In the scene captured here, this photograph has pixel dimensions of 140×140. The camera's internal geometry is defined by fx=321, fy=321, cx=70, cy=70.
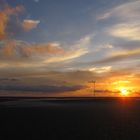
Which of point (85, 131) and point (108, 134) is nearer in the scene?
point (108, 134)

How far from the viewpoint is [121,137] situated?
33.3 m

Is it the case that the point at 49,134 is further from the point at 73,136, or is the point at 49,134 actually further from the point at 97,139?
the point at 97,139

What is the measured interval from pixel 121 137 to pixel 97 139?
2.82 meters

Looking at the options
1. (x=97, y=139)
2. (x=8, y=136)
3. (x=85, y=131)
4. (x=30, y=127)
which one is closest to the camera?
(x=97, y=139)

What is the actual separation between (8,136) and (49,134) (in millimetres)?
4502

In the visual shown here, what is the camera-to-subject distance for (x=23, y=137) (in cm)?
3394

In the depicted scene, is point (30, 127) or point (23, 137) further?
point (30, 127)

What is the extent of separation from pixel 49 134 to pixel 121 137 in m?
8.03

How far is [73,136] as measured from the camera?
Result: 3416cm

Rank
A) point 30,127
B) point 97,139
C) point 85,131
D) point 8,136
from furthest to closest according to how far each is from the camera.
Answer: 1. point 30,127
2. point 85,131
3. point 8,136
4. point 97,139

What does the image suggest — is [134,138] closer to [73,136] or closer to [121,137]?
[121,137]

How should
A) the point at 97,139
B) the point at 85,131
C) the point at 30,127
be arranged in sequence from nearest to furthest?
the point at 97,139, the point at 85,131, the point at 30,127

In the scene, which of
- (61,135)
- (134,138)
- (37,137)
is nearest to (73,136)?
(61,135)

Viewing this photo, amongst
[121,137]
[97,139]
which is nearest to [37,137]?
[97,139]
